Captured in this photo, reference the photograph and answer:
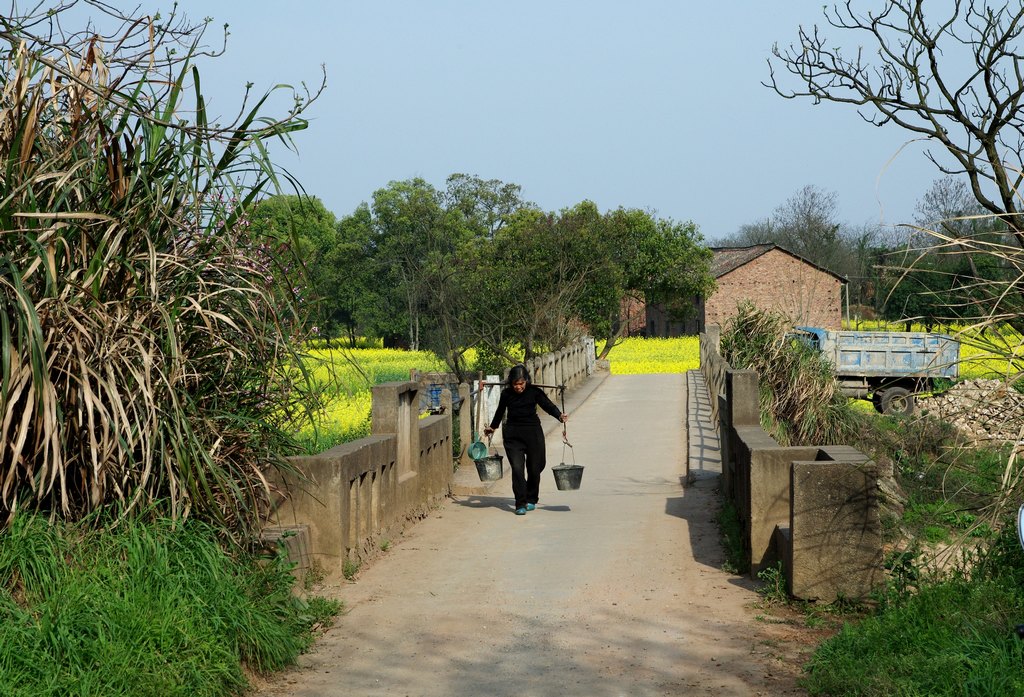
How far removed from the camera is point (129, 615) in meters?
5.12

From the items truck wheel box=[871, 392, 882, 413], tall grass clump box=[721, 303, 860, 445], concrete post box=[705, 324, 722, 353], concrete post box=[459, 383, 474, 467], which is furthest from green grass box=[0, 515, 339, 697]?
truck wheel box=[871, 392, 882, 413]

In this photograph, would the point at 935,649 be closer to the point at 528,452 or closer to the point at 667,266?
the point at 528,452

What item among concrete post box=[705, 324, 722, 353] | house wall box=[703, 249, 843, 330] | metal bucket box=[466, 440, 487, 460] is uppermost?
house wall box=[703, 249, 843, 330]

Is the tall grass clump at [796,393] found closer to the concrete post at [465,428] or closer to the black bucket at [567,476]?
the concrete post at [465,428]

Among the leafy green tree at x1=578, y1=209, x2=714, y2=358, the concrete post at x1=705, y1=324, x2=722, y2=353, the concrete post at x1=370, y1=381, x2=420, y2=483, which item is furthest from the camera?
the leafy green tree at x1=578, y1=209, x2=714, y2=358

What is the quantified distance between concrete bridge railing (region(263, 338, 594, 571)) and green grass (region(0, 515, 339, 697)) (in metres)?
1.24

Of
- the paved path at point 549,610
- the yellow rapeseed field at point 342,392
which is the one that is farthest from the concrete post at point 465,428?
the paved path at point 549,610

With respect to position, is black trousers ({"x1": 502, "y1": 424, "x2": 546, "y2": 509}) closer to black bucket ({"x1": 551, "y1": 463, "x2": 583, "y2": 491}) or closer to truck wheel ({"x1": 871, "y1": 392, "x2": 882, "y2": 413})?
black bucket ({"x1": 551, "y1": 463, "x2": 583, "y2": 491})

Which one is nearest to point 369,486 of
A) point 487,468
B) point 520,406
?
point 520,406

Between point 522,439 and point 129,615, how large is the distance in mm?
7258

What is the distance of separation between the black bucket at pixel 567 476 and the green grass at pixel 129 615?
6010 mm

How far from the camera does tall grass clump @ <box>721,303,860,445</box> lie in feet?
57.9

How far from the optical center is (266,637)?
6.00 metres

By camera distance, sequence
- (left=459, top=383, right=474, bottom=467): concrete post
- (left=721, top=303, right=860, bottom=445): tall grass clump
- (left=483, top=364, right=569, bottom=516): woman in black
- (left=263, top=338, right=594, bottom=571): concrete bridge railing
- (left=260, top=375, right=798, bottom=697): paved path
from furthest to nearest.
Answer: (left=721, top=303, right=860, bottom=445): tall grass clump < (left=459, top=383, right=474, bottom=467): concrete post < (left=483, top=364, right=569, bottom=516): woman in black < (left=263, top=338, right=594, bottom=571): concrete bridge railing < (left=260, top=375, right=798, bottom=697): paved path
